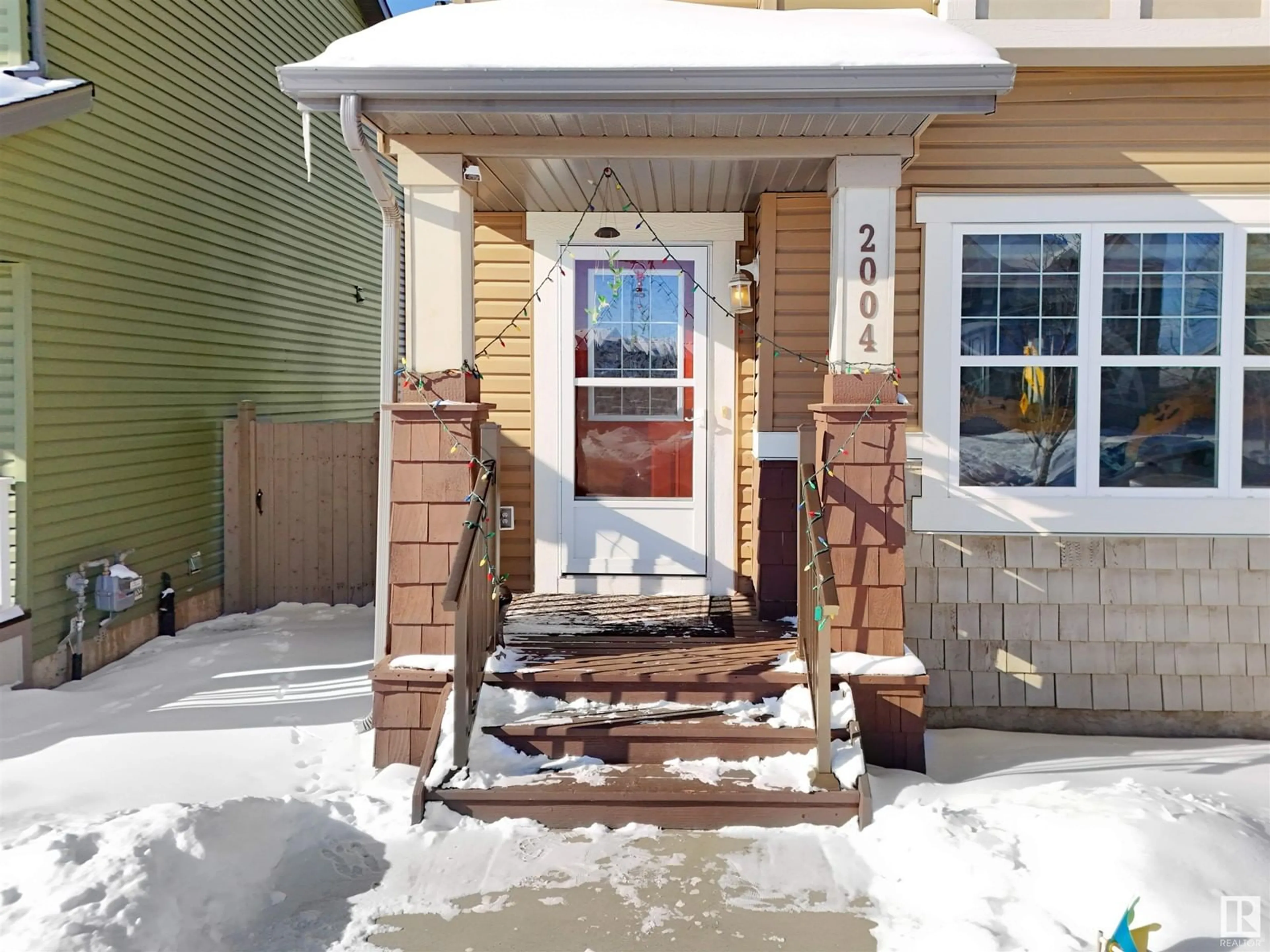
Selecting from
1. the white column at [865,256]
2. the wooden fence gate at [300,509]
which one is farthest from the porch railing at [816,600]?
the wooden fence gate at [300,509]

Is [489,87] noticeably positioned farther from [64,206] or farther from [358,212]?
[358,212]

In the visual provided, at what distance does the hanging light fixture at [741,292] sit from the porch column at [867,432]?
1462 mm

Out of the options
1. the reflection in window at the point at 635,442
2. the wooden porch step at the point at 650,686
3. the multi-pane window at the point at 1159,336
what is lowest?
the wooden porch step at the point at 650,686

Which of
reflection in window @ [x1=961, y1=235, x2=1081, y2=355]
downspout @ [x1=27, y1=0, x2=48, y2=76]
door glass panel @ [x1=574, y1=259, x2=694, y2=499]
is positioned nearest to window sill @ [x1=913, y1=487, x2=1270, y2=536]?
reflection in window @ [x1=961, y1=235, x2=1081, y2=355]

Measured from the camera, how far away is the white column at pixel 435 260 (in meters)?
4.86

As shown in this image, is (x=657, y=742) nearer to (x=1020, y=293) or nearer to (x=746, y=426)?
(x=746, y=426)

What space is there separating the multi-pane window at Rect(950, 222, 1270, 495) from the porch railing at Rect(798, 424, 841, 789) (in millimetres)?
Answer: 1237

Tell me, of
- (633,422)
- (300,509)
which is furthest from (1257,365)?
(300,509)

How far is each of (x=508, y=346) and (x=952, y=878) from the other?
14.1ft

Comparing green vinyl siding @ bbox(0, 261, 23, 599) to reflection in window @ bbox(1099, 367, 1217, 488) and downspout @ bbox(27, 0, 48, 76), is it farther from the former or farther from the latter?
reflection in window @ bbox(1099, 367, 1217, 488)

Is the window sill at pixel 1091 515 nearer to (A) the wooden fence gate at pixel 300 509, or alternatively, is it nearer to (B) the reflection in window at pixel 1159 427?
(B) the reflection in window at pixel 1159 427

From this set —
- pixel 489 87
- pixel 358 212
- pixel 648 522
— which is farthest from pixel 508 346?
pixel 358 212

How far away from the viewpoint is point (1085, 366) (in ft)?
19.1

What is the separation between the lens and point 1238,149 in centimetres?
577
